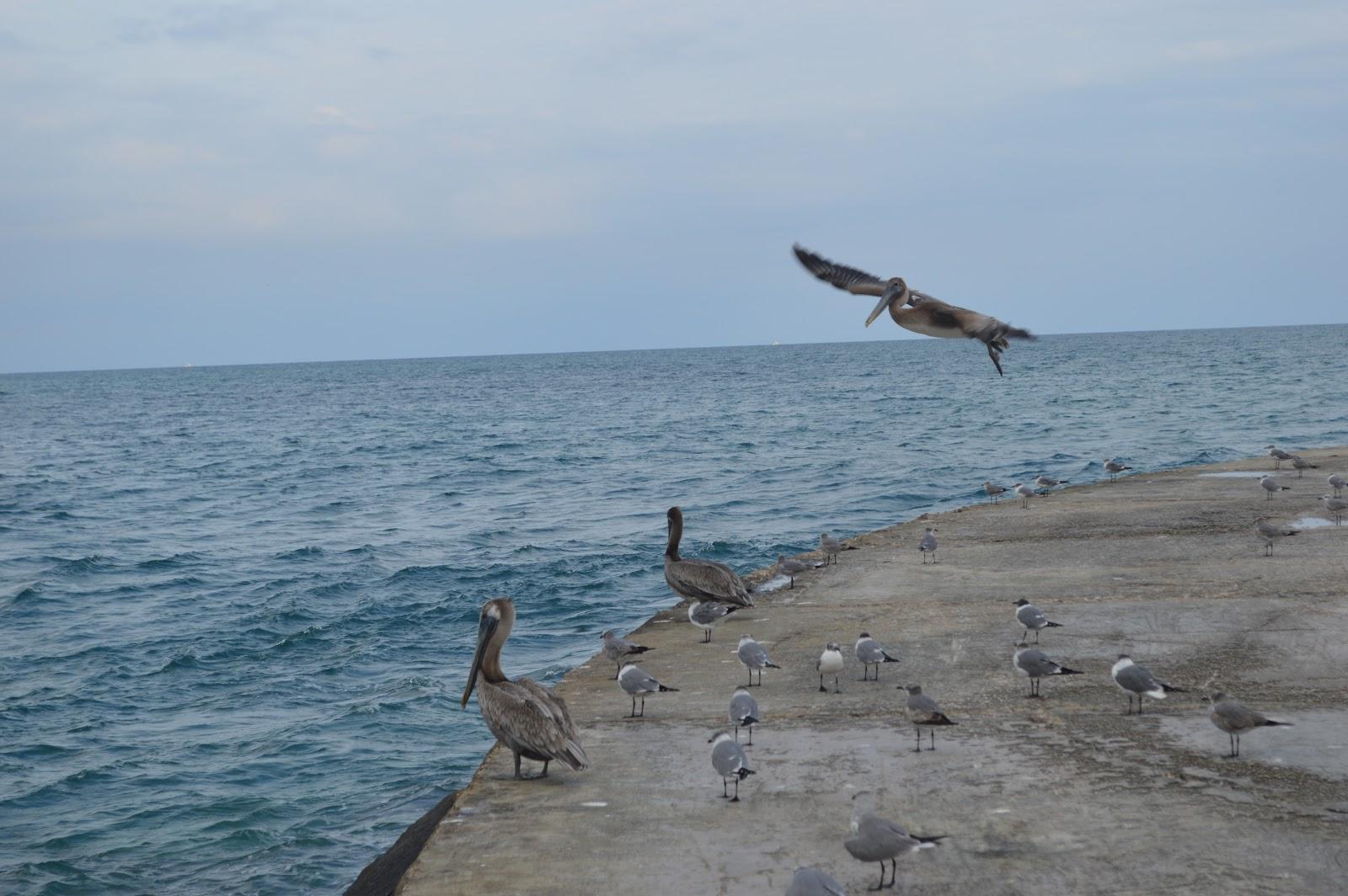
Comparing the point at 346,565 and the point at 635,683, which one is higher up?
the point at 635,683

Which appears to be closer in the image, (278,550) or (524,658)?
(524,658)

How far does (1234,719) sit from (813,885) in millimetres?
3684

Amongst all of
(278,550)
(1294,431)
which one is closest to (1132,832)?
(278,550)

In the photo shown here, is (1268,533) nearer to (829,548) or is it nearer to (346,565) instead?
(829,548)

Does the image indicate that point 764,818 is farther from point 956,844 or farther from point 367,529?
point 367,529

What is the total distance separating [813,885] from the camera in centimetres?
577

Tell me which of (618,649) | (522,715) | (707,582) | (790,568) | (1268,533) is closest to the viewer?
(522,715)

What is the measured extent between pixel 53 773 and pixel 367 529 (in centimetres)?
1799

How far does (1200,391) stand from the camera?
7325 cm

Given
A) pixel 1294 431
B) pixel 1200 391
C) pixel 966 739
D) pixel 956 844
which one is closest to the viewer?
pixel 956 844

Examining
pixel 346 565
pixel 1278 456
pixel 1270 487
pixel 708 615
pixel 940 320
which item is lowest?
pixel 346 565

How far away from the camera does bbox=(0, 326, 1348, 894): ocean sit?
12.7 metres

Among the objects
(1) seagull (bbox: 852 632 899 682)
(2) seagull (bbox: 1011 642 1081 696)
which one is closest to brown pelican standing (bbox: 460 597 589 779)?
(1) seagull (bbox: 852 632 899 682)

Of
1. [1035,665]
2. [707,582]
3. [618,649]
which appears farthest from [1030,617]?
[618,649]
